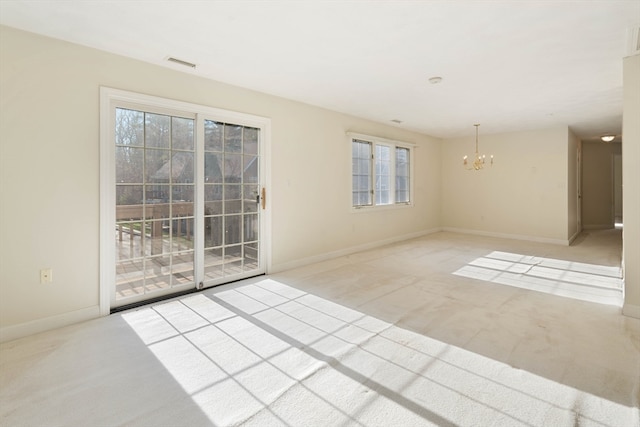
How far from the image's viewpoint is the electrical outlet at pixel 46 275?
9.16 ft

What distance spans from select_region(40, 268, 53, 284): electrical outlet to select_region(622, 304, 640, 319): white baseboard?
5209 millimetres

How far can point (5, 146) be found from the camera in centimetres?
259

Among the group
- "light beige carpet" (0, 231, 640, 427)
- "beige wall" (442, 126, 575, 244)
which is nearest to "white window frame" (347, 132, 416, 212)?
"beige wall" (442, 126, 575, 244)

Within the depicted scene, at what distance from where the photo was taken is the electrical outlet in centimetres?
279

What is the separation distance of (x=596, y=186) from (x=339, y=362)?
1051cm

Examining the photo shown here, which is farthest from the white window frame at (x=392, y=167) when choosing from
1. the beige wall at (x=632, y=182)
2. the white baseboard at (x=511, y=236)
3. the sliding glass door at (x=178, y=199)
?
the beige wall at (x=632, y=182)

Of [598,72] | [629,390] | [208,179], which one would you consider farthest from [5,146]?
[598,72]

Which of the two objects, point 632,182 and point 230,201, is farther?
point 230,201

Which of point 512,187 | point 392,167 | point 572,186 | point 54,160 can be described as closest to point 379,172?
point 392,167

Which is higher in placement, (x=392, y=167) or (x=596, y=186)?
(x=392, y=167)

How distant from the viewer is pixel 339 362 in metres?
2.27

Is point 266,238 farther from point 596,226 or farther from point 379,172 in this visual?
point 596,226

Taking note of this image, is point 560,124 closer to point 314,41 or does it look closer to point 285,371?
point 314,41

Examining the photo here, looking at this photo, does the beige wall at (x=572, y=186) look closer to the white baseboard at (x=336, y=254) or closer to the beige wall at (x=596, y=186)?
the beige wall at (x=596, y=186)
